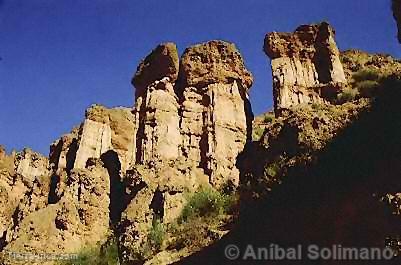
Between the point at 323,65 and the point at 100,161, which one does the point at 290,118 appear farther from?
the point at 100,161

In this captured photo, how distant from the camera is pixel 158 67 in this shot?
1533 inches

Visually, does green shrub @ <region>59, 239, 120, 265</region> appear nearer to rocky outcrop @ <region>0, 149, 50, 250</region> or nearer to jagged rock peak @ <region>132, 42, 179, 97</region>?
rocky outcrop @ <region>0, 149, 50, 250</region>

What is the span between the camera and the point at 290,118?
67.3 ft

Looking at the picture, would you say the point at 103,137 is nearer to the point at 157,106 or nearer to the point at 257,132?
the point at 157,106

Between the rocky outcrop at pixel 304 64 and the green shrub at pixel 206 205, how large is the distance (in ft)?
24.7

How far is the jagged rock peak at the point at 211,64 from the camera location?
3853 centimetres

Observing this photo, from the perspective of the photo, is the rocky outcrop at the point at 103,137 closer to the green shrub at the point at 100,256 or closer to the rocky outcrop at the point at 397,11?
the green shrub at the point at 100,256

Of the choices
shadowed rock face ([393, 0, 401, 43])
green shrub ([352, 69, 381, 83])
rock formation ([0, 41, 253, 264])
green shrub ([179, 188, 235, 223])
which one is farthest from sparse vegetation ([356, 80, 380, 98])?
rock formation ([0, 41, 253, 264])

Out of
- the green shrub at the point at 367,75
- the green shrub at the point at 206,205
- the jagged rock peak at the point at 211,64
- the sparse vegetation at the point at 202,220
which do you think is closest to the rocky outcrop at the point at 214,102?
the jagged rock peak at the point at 211,64

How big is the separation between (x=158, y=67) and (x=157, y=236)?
17.1 m

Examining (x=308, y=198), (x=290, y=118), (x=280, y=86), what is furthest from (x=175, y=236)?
(x=280, y=86)

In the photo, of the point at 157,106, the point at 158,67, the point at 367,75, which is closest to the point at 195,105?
the point at 157,106

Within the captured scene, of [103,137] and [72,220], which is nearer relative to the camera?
[72,220]

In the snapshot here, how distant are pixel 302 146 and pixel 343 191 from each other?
353 centimetres
